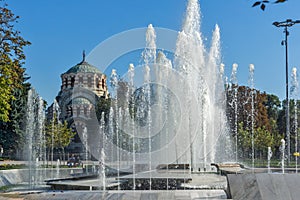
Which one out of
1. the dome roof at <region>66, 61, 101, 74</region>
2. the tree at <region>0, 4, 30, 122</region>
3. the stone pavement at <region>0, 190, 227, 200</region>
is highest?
the dome roof at <region>66, 61, 101, 74</region>

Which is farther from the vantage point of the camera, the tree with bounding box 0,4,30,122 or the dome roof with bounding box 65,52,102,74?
the dome roof with bounding box 65,52,102,74

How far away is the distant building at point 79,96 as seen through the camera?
49.4 metres

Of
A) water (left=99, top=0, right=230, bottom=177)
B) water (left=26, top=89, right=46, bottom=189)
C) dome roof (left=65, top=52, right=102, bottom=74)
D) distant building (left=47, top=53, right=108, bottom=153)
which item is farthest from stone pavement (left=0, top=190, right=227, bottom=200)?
dome roof (left=65, top=52, right=102, bottom=74)

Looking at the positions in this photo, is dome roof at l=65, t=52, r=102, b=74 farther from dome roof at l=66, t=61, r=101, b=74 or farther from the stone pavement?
the stone pavement

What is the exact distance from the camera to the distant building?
49375 millimetres

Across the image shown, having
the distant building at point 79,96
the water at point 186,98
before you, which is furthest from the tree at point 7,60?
the distant building at point 79,96

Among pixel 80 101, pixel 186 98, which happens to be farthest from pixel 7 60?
pixel 80 101

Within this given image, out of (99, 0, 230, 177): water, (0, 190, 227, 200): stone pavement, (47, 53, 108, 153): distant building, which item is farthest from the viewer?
(47, 53, 108, 153): distant building

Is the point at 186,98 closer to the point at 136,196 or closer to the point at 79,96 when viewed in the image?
the point at 136,196

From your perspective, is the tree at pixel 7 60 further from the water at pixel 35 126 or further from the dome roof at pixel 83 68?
the dome roof at pixel 83 68

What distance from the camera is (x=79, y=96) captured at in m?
52.9

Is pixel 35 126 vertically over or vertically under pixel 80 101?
under

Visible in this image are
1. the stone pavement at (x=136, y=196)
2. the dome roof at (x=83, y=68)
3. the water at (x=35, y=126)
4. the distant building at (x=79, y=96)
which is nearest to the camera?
the stone pavement at (x=136, y=196)

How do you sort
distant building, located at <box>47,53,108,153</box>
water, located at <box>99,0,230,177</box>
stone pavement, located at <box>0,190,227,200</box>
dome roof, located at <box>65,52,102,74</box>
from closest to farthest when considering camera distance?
stone pavement, located at <box>0,190,227,200</box> → water, located at <box>99,0,230,177</box> → distant building, located at <box>47,53,108,153</box> → dome roof, located at <box>65,52,102,74</box>
